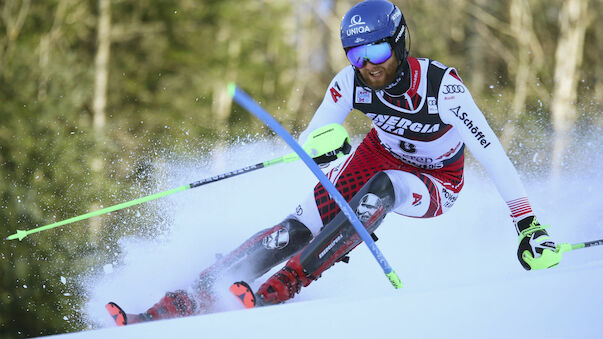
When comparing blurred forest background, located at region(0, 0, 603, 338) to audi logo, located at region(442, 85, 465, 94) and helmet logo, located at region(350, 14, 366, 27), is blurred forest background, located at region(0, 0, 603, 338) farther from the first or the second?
helmet logo, located at region(350, 14, 366, 27)

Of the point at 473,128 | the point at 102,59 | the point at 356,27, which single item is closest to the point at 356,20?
the point at 356,27

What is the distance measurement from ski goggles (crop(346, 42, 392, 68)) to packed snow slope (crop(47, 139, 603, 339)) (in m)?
0.95

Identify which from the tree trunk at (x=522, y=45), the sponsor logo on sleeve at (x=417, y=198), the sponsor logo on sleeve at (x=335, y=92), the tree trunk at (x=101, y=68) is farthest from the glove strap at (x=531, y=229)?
the tree trunk at (x=522, y=45)

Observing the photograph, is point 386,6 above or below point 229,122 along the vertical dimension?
below

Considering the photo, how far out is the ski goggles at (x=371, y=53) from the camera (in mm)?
2414

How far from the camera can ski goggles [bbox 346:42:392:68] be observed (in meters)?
2.41

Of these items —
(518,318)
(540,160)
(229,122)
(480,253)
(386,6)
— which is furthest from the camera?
(229,122)

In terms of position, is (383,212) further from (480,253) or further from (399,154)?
(480,253)

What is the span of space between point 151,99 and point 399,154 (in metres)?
11.9

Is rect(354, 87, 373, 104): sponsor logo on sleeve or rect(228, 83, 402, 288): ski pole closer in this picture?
rect(228, 83, 402, 288): ski pole

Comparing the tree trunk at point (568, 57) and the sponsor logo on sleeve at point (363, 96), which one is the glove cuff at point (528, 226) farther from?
the tree trunk at point (568, 57)

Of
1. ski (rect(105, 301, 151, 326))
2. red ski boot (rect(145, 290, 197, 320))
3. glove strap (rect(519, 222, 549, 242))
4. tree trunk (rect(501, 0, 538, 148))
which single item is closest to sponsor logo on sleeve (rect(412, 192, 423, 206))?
glove strap (rect(519, 222, 549, 242))

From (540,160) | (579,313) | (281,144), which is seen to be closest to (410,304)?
(579,313)

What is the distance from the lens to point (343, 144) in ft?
8.47
